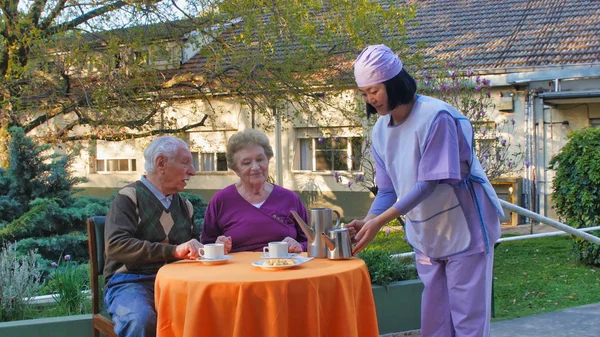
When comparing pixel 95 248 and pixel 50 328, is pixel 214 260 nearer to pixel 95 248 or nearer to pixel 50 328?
pixel 95 248

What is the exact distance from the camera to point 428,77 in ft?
29.5

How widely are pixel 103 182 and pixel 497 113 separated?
1265 cm

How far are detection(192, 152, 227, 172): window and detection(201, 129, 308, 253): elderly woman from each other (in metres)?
15.5

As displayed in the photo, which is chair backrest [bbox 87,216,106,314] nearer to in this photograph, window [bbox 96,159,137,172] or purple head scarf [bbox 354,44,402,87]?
purple head scarf [bbox 354,44,402,87]

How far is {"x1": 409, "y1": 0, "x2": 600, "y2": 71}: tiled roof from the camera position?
1529 centimetres

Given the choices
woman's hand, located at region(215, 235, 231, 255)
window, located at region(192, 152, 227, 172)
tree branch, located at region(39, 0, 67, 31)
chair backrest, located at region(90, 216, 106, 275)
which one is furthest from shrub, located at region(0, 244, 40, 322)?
window, located at region(192, 152, 227, 172)

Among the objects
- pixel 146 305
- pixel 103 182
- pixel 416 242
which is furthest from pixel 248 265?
pixel 103 182

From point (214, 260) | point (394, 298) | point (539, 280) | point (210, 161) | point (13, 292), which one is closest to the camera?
point (214, 260)

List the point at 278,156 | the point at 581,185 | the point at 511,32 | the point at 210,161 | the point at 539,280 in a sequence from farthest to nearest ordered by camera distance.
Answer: the point at 210,161
the point at 278,156
the point at 511,32
the point at 581,185
the point at 539,280

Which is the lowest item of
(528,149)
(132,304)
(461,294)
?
(132,304)

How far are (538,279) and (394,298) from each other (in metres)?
3.65

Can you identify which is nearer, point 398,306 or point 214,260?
point 214,260

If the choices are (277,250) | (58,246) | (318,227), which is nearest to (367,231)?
(318,227)

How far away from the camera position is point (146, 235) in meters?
3.82
